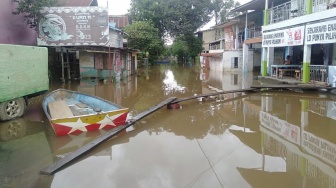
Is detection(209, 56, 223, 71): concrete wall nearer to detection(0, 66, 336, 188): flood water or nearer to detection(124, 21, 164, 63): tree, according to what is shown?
detection(124, 21, 164, 63): tree

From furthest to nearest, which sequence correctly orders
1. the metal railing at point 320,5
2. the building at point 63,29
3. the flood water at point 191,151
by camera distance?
the building at point 63,29 < the metal railing at point 320,5 < the flood water at point 191,151

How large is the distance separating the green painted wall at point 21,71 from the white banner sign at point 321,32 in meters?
12.5

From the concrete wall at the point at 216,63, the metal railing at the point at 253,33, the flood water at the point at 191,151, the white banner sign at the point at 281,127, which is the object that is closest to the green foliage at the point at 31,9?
the flood water at the point at 191,151

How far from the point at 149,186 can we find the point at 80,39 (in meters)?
15.6

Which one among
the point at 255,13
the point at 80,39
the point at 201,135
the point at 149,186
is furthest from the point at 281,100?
the point at 255,13

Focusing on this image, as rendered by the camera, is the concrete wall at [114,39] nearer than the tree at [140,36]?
Yes

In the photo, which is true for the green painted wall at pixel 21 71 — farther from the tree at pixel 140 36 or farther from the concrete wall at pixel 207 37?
the concrete wall at pixel 207 37

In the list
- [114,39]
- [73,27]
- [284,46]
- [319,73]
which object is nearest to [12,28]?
[73,27]

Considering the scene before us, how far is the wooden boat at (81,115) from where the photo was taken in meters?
7.77

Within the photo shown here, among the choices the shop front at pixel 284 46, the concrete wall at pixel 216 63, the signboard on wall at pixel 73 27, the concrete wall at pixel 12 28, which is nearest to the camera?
the concrete wall at pixel 12 28

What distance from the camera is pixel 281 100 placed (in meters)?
13.5

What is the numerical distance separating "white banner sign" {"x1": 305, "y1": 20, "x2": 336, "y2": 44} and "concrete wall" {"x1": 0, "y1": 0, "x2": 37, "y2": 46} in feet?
53.7

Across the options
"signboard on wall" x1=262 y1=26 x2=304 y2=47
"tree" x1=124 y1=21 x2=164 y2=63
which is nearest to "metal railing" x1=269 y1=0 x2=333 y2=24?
"signboard on wall" x1=262 y1=26 x2=304 y2=47

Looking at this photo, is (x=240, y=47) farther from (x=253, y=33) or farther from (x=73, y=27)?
(x=73, y=27)
